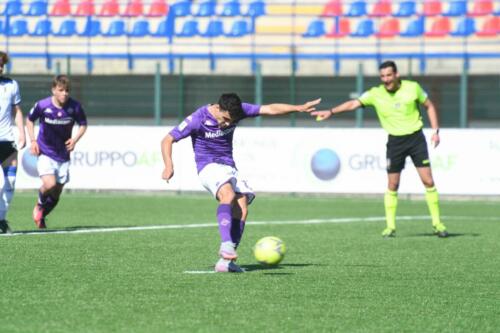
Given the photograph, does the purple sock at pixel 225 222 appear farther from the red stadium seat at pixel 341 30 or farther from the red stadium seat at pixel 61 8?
the red stadium seat at pixel 61 8

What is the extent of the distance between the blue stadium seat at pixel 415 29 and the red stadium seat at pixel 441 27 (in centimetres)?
23

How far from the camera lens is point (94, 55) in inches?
1125

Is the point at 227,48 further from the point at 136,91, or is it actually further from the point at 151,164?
the point at 151,164

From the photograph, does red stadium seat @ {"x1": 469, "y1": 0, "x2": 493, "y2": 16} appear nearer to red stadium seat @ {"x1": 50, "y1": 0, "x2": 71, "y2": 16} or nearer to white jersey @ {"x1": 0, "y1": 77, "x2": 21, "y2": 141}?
red stadium seat @ {"x1": 50, "y1": 0, "x2": 71, "y2": 16}

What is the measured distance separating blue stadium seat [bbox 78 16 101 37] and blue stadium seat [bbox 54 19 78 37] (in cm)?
22

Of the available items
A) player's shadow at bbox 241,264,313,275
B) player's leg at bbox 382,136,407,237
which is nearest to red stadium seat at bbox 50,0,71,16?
player's leg at bbox 382,136,407,237

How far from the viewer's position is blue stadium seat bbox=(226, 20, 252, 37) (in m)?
29.7

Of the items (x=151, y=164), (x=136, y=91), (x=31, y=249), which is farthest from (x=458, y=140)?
(x=31, y=249)

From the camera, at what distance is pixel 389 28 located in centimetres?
2953

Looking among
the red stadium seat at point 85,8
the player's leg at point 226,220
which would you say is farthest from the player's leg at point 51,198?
the red stadium seat at point 85,8

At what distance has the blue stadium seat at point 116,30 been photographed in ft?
98.6

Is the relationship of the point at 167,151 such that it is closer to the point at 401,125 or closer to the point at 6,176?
the point at 6,176

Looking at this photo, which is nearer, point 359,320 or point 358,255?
point 359,320

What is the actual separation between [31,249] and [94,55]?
58.0 ft
